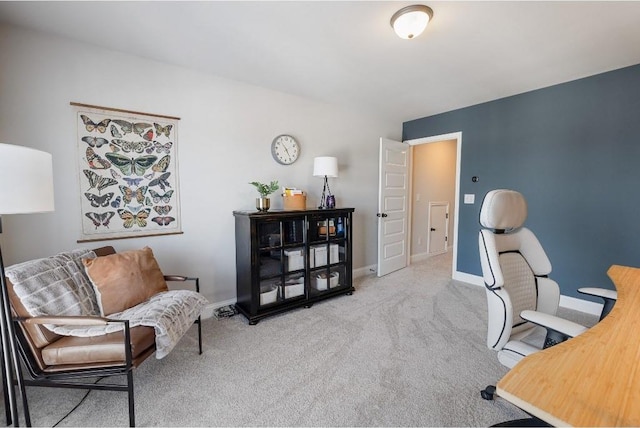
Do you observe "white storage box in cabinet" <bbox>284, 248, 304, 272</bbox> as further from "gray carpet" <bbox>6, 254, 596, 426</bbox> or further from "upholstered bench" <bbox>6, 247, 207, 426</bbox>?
"upholstered bench" <bbox>6, 247, 207, 426</bbox>

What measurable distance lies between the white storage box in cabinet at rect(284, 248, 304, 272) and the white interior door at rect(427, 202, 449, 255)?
3.17 metres

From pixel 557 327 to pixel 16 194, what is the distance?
233 centimetres

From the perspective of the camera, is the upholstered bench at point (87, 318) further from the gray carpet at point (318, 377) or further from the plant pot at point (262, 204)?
the plant pot at point (262, 204)

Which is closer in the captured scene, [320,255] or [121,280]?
[121,280]

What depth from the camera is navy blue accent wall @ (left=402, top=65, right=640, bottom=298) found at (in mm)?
2615

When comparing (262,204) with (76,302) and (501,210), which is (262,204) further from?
(501,210)

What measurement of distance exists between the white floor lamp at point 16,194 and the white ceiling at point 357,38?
3.76 ft

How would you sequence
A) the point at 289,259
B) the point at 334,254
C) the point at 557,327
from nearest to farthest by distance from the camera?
the point at 557,327, the point at 289,259, the point at 334,254

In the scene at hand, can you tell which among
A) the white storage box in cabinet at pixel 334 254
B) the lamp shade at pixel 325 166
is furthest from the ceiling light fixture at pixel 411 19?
the white storage box in cabinet at pixel 334 254

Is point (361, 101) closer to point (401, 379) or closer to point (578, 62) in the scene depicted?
point (578, 62)

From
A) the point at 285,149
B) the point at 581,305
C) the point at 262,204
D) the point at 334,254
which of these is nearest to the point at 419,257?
the point at 581,305

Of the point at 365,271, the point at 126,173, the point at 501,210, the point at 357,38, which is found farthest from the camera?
the point at 365,271

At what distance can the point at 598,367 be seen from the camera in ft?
2.61

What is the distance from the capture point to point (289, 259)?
2.85 m
